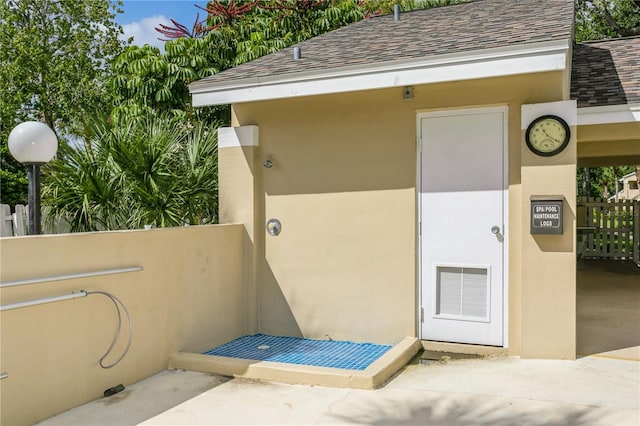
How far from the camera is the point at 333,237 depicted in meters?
7.12

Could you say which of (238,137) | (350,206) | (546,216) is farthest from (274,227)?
(546,216)

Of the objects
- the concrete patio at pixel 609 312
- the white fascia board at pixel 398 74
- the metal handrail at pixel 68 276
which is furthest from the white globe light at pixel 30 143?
the concrete patio at pixel 609 312

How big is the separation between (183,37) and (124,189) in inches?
252

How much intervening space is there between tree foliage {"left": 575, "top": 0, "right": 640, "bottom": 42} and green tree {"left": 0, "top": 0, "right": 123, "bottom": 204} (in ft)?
Answer: 65.5

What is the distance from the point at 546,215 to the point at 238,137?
4.06 metres

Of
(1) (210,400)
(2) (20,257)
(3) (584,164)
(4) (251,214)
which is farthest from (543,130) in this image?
(3) (584,164)

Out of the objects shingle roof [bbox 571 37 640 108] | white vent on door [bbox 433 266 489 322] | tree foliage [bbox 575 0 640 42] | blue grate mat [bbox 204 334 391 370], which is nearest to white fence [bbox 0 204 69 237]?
blue grate mat [bbox 204 334 391 370]

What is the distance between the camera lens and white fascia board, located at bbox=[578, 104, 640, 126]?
22.9 feet

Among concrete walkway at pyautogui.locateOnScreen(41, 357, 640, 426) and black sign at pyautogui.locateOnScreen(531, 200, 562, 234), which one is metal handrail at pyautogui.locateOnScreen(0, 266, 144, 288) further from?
black sign at pyautogui.locateOnScreen(531, 200, 562, 234)

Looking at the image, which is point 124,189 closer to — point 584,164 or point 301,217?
point 301,217

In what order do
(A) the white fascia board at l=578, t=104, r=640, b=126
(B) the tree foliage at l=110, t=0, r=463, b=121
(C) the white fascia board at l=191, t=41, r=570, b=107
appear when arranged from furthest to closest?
1. (B) the tree foliage at l=110, t=0, r=463, b=121
2. (A) the white fascia board at l=578, t=104, r=640, b=126
3. (C) the white fascia board at l=191, t=41, r=570, b=107

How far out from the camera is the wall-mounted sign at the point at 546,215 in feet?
19.1

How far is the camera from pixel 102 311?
16.9 feet

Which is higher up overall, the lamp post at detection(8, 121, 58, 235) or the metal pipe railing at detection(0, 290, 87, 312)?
the lamp post at detection(8, 121, 58, 235)
